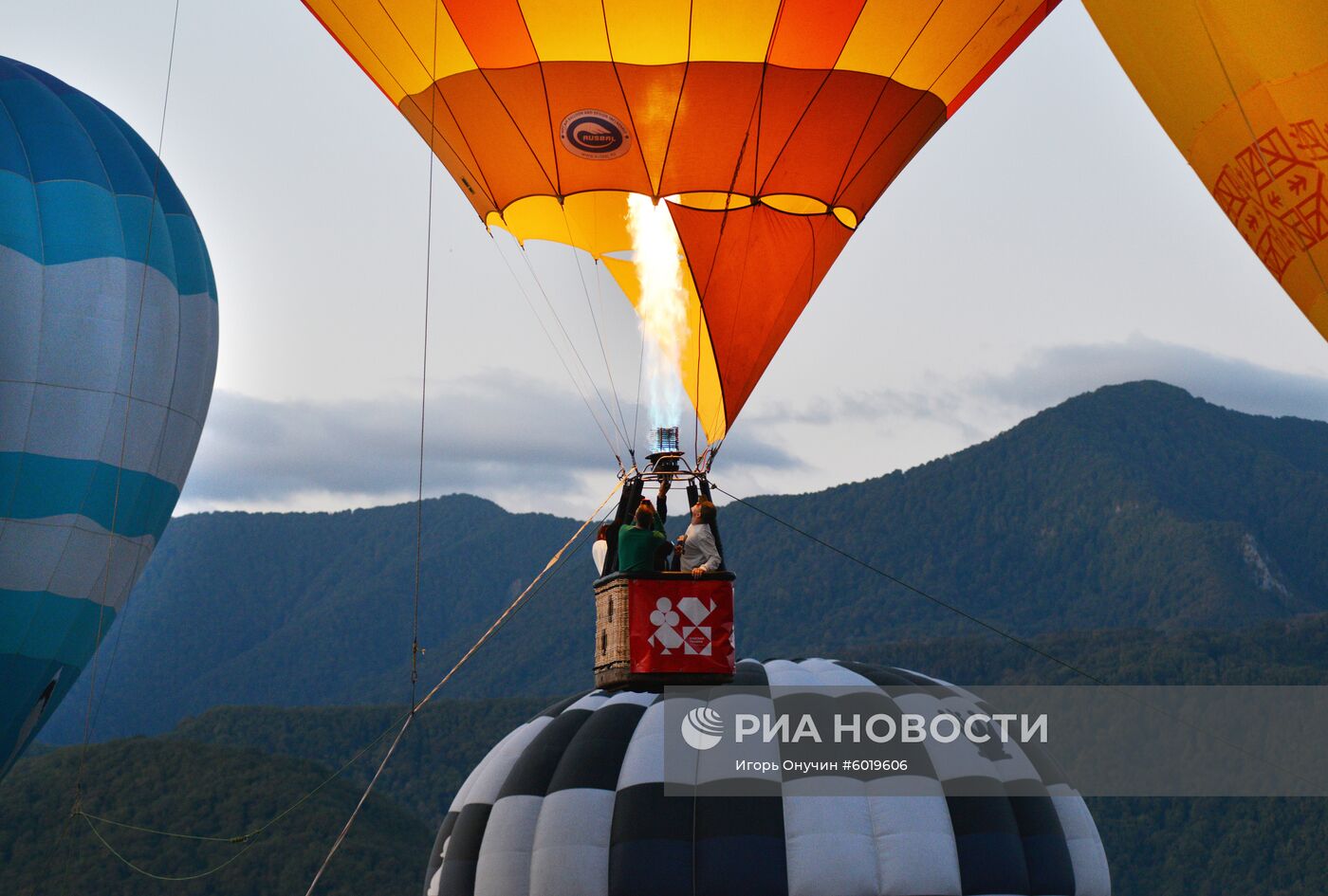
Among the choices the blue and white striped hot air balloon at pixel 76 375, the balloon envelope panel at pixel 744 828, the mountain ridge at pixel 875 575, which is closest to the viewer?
the balloon envelope panel at pixel 744 828

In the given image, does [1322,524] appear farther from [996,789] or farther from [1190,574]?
[996,789]

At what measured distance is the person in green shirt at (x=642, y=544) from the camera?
1081cm

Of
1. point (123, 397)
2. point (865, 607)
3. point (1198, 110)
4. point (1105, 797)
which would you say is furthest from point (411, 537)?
point (1198, 110)

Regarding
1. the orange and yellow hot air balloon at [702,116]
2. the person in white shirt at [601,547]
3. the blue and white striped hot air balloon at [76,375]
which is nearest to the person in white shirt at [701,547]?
the person in white shirt at [601,547]

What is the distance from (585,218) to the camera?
13.2 metres

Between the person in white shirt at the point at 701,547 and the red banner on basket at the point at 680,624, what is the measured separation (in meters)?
0.12

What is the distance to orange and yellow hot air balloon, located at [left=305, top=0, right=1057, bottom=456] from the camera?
11.7m

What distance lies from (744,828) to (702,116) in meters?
4.95

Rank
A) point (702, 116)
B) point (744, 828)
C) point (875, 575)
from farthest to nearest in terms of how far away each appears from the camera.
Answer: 1. point (875, 575)
2. point (702, 116)
3. point (744, 828)

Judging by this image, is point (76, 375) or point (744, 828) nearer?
point (744, 828)

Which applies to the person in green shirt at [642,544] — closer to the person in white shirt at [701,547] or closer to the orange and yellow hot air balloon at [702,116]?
the person in white shirt at [701,547]

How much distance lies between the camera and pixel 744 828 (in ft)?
36.9

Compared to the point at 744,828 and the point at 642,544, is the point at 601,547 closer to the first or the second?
the point at 642,544

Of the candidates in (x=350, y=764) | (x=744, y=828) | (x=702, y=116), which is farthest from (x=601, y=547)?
(x=350, y=764)
